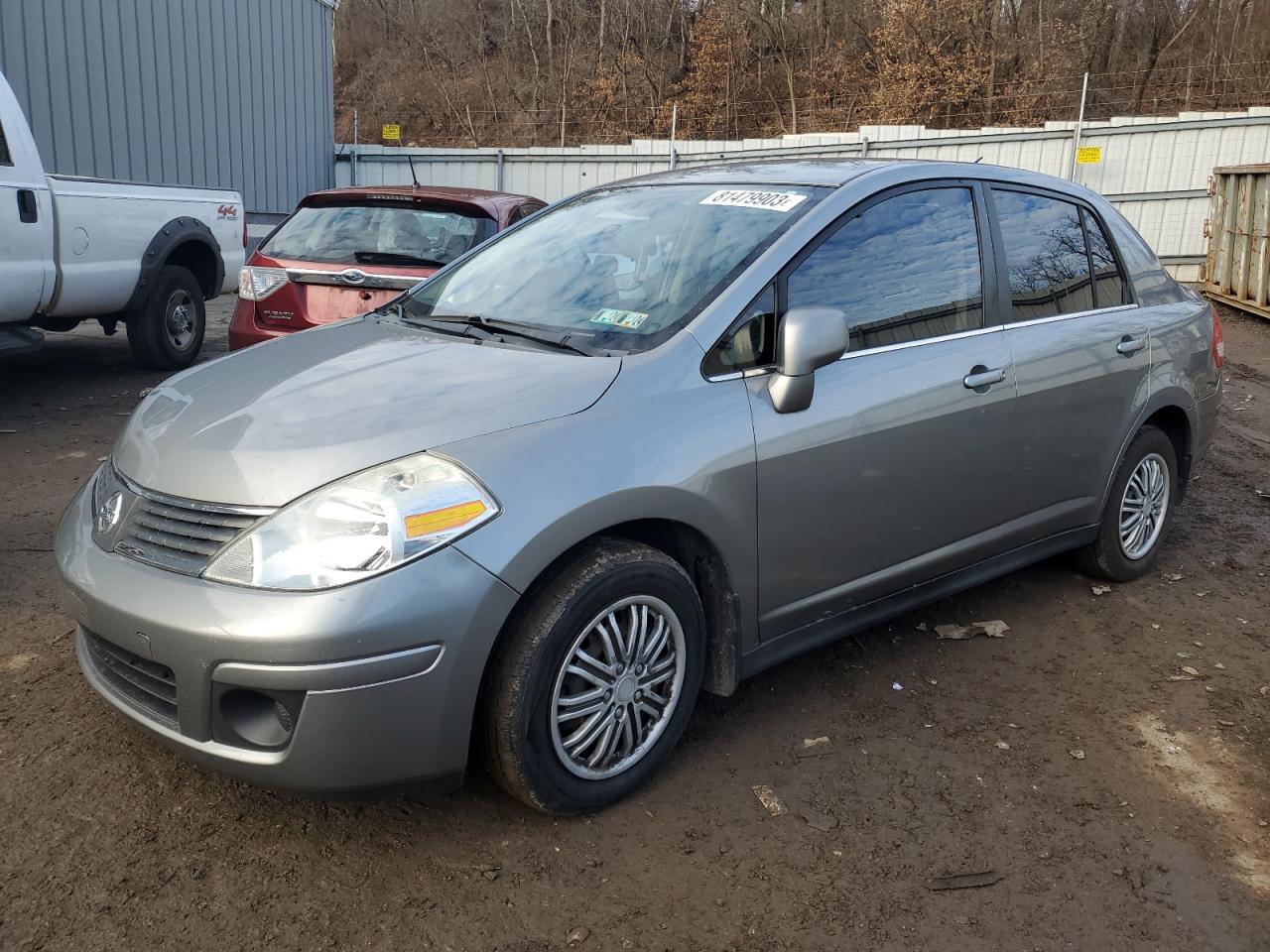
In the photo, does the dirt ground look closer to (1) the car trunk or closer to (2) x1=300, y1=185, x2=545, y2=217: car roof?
(1) the car trunk

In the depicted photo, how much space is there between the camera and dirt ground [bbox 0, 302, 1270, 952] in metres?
2.51

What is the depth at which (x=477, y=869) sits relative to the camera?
269 centimetres

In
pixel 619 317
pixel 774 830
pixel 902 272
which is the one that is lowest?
pixel 774 830

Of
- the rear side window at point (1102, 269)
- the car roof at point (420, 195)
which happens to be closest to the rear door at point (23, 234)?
the car roof at point (420, 195)

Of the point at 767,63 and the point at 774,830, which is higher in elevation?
the point at 767,63

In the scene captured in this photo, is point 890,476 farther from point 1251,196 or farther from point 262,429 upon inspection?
point 1251,196

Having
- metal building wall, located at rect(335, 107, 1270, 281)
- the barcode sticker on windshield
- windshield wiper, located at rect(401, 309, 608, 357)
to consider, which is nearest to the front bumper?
windshield wiper, located at rect(401, 309, 608, 357)

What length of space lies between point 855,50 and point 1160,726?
1237 inches

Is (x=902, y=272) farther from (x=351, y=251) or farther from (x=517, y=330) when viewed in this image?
(x=351, y=251)

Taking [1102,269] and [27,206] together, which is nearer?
[1102,269]

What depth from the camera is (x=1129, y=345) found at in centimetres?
442

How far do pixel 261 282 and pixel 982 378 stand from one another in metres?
4.37

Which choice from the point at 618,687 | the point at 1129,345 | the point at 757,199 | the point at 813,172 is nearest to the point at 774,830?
the point at 618,687

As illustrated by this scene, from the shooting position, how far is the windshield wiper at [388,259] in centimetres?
636
